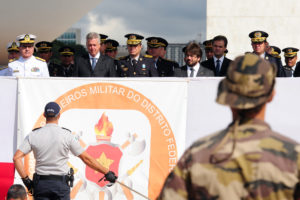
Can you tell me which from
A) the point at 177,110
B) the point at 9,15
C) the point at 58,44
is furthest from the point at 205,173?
the point at 58,44

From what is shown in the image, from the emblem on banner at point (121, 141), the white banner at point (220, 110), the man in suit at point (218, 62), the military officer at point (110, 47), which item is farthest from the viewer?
the military officer at point (110, 47)

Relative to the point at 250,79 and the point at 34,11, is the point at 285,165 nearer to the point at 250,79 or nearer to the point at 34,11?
the point at 250,79

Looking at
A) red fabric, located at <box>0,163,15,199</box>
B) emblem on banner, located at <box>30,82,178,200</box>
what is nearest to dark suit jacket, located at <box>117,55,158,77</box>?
emblem on banner, located at <box>30,82,178,200</box>

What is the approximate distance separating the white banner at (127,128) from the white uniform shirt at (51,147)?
121 cm

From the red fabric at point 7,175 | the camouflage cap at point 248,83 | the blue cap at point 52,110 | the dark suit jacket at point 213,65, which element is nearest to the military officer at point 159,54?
the dark suit jacket at point 213,65

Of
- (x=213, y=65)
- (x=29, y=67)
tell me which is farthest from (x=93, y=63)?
(x=213, y=65)

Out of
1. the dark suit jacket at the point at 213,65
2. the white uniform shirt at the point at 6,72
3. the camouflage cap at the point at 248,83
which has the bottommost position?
the camouflage cap at the point at 248,83

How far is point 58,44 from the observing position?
78.9 metres

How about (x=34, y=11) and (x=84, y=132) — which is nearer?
(x=84, y=132)

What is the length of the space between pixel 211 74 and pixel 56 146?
2.92m

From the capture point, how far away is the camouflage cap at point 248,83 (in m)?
2.39

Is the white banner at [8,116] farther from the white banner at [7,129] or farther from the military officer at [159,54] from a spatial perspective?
the military officer at [159,54]

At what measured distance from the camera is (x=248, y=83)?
239 centimetres

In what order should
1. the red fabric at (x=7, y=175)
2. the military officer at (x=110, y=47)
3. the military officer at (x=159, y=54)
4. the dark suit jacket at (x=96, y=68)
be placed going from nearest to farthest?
the red fabric at (x=7, y=175), the dark suit jacket at (x=96, y=68), the military officer at (x=159, y=54), the military officer at (x=110, y=47)
